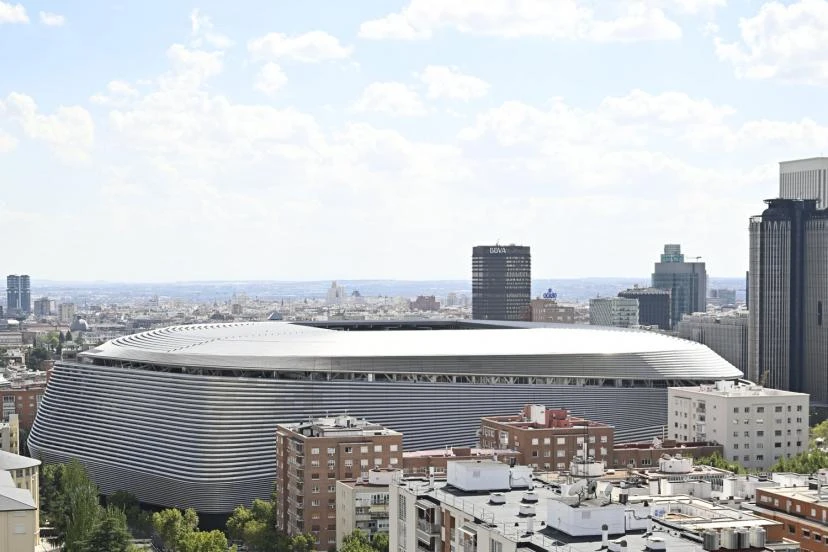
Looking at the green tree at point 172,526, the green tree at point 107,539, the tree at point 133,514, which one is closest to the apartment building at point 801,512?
the green tree at point 107,539

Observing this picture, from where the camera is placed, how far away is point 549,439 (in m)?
107

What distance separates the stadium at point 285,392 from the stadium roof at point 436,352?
0.51ft

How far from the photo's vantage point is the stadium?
408 feet

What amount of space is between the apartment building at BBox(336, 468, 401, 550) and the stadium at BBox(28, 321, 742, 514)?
30761 millimetres

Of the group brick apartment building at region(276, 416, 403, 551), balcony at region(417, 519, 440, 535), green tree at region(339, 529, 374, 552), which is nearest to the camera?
balcony at region(417, 519, 440, 535)

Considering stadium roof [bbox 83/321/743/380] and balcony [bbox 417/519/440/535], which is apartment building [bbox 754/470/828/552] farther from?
stadium roof [bbox 83/321/743/380]

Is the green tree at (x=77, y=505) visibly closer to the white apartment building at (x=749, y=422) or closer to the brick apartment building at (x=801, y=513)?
the brick apartment building at (x=801, y=513)

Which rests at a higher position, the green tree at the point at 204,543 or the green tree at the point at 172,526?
the green tree at the point at 204,543

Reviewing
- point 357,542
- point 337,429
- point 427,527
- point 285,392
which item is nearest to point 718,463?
point 337,429

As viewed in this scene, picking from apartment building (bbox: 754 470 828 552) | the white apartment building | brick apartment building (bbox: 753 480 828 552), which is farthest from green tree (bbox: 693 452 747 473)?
brick apartment building (bbox: 753 480 828 552)

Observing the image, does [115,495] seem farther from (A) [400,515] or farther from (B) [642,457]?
(A) [400,515]

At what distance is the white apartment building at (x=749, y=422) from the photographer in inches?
4904

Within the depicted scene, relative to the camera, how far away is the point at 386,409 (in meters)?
128

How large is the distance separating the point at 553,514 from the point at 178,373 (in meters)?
82.3
